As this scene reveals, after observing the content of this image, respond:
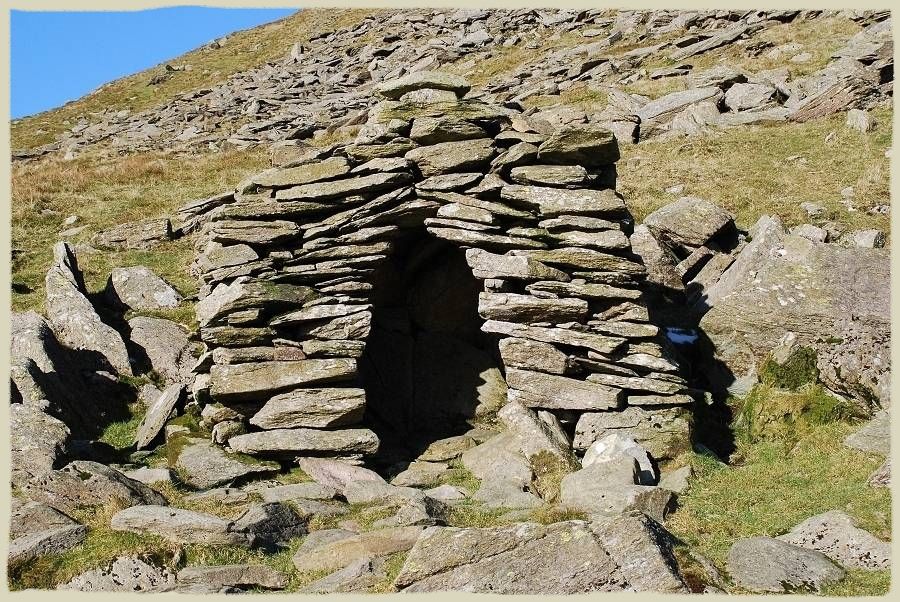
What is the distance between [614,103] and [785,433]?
29039 mm

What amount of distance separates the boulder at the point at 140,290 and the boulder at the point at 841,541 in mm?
16512

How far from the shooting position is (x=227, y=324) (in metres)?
16.4

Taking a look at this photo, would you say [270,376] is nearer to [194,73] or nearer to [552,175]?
[552,175]

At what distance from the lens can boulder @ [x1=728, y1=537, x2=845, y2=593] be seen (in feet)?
30.7

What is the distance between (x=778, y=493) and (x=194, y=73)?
8096 cm

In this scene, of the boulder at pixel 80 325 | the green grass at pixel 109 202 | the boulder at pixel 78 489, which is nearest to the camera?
the boulder at pixel 78 489

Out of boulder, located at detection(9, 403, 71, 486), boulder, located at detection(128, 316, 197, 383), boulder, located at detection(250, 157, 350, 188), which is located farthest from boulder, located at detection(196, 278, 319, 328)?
boulder, located at detection(9, 403, 71, 486)

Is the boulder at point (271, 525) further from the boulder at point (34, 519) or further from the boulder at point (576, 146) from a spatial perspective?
the boulder at point (576, 146)

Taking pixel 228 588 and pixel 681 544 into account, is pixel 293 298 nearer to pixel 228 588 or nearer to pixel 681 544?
pixel 228 588

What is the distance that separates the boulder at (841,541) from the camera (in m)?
10.2

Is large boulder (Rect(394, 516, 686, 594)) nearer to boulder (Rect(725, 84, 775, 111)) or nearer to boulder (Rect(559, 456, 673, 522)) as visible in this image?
boulder (Rect(559, 456, 673, 522))

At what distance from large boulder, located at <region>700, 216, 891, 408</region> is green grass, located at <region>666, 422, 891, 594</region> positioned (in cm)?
230

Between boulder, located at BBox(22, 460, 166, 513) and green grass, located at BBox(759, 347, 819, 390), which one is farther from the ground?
boulder, located at BBox(22, 460, 166, 513)

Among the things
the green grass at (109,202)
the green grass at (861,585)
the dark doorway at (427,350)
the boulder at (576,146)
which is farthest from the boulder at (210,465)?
the green grass at (861,585)
